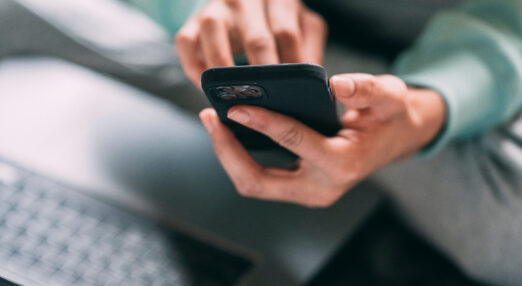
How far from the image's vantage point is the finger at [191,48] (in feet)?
1.53

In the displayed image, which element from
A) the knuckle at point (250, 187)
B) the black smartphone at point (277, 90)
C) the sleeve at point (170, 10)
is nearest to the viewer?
the black smartphone at point (277, 90)

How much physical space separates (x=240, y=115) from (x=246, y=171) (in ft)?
0.25

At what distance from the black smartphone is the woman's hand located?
10 millimetres

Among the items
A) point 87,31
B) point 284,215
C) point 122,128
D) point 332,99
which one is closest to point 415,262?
point 284,215

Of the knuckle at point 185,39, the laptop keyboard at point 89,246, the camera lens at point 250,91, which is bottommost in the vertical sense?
the laptop keyboard at point 89,246

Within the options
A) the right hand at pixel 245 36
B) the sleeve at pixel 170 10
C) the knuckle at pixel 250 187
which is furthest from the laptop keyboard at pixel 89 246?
the sleeve at pixel 170 10

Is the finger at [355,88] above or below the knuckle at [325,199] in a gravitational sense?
above

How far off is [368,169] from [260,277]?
141 millimetres

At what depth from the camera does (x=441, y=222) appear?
50cm

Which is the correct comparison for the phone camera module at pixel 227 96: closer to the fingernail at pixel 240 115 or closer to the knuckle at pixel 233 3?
the fingernail at pixel 240 115

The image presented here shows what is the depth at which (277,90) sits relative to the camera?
0.32 meters

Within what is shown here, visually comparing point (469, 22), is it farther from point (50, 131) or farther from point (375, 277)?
point (50, 131)

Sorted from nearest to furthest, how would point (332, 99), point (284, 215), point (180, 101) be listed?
point (332, 99), point (284, 215), point (180, 101)

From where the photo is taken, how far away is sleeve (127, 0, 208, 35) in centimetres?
61
